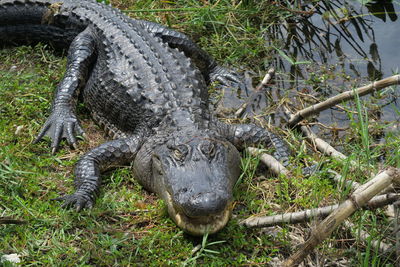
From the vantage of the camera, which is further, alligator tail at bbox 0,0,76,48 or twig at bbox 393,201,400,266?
alligator tail at bbox 0,0,76,48

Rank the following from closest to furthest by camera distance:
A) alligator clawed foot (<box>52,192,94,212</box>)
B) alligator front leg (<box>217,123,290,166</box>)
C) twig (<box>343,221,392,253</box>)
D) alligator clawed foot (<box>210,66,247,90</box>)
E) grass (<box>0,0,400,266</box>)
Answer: twig (<box>343,221,392,253</box>)
grass (<box>0,0,400,266</box>)
alligator clawed foot (<box>52,192,94,212</box>)
alligator front leg (<box>217,123,290,166</box>)
alligator clawed foot (<box>210,66,247,90</box>)

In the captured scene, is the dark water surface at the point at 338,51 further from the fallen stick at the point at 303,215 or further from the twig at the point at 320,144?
the fallen stick at the point at 303,215

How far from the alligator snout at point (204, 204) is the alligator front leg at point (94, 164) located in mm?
932

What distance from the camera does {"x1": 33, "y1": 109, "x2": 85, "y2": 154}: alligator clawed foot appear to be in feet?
15.3

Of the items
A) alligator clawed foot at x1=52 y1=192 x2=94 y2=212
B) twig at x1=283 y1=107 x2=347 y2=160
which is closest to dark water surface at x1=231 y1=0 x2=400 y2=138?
twig at x1=283 y1=107 x2=347 y2=160

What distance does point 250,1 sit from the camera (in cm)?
639

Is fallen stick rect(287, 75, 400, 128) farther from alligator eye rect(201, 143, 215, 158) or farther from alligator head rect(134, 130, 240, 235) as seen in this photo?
alligator eye rect(201, 143, 215, 158)

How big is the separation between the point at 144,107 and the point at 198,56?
58.0 inches

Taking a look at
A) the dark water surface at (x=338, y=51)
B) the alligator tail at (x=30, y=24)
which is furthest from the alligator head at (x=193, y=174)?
the alligator tail at (x=30, y=24)

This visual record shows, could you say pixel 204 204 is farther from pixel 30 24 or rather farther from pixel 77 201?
pixel 30 24

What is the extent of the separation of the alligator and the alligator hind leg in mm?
11

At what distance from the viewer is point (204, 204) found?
3.28 meters

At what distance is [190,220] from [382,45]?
365 centimetres

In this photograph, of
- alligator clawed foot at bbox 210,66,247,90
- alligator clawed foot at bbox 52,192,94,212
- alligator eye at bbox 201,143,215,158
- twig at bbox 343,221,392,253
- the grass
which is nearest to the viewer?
twig at bbox 343,221,392,253
